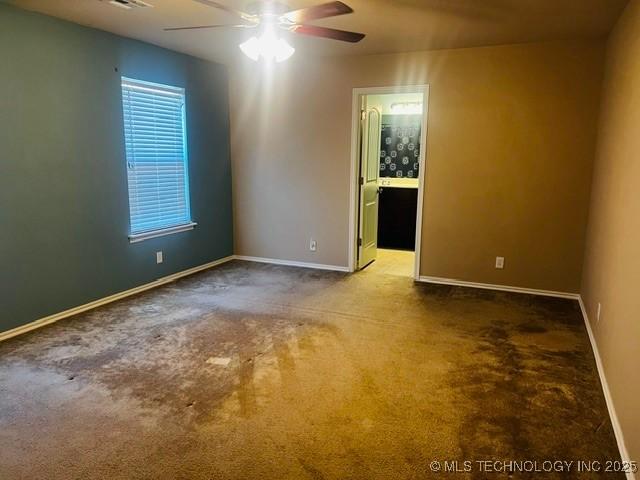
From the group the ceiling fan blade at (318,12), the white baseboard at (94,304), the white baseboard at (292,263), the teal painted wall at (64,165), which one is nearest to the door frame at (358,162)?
the white baseboard at (292,263)

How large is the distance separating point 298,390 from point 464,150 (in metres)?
3.05

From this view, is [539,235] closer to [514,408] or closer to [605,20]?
[605,20]

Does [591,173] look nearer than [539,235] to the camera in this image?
Yes

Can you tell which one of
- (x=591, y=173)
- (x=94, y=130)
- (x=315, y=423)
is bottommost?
(x=315, y=423)

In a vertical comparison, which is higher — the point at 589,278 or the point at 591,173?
the point at 591,173

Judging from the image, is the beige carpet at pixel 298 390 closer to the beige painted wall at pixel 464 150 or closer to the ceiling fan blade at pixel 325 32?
the beige painted wall at pixel 464 150

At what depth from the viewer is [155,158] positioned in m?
4.53

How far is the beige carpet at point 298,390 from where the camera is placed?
6.77 feet

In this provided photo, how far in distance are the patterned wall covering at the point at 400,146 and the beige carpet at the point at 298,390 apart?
285 cm

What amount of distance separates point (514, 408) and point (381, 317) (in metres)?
1.50

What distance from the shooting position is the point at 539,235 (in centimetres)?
437

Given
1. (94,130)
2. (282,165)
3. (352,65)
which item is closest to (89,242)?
(94,130)

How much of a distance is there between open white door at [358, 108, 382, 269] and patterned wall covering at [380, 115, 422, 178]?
0.49 meters

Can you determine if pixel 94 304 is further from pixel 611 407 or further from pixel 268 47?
pixel 611 407
